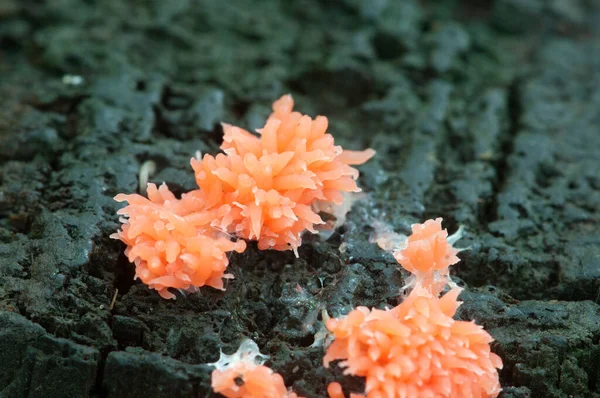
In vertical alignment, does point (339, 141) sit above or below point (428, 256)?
below

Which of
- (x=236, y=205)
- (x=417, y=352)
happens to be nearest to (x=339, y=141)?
(x=236, y=205)

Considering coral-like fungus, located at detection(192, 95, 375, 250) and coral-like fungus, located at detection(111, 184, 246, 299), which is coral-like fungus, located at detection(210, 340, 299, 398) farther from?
coral-like fungus, located at detection(192, 95, 375, 250)

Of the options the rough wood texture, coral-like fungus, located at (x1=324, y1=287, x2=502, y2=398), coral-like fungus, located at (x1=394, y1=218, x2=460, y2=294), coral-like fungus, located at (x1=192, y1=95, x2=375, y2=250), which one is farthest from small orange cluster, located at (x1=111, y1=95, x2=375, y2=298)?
coral-like fungus, located at (x1=324, y1=287, x2=502, y2=398)

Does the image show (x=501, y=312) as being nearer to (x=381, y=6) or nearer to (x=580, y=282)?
(x=580, y=282)

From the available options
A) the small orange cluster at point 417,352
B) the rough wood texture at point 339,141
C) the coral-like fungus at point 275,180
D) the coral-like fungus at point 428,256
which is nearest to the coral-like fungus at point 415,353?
the small orange cluster at point 417,352

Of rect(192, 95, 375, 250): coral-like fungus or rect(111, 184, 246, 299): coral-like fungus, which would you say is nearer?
rect(111, 184, 246, 299): coral-like fungus

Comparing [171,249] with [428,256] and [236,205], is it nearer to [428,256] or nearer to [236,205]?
[236,205]

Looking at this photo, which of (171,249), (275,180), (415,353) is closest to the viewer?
(415,353)

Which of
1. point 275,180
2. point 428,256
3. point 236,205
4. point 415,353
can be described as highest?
point 428,256
